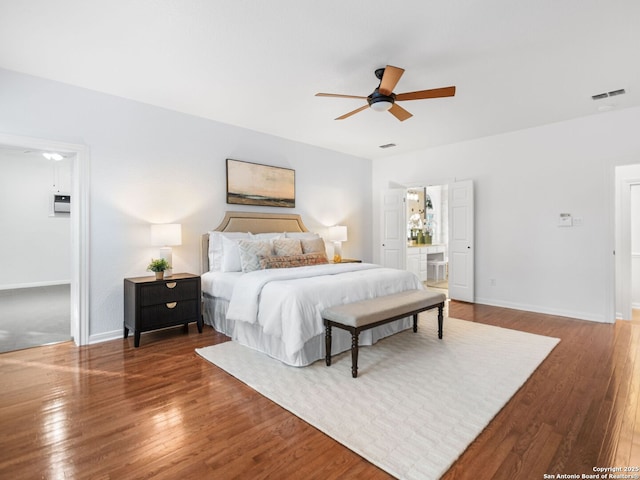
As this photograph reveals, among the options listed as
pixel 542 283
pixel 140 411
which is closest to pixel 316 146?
pixel 542 283

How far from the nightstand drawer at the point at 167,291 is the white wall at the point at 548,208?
4.52 m

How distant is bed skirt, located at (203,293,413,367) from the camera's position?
3.04 meters

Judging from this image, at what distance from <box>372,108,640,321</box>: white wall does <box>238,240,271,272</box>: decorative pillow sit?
3653mm

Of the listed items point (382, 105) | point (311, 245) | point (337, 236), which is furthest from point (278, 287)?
point (337, 236)

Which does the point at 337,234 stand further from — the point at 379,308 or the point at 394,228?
the point at 379,308

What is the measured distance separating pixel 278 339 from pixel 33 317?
12.7 ft

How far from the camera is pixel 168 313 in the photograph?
12.3ft

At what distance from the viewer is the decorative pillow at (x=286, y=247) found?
14.7ft

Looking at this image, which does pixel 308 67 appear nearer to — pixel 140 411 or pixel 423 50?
pixel 423 50

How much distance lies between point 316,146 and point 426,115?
2208 mm

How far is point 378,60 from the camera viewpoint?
3084 mm

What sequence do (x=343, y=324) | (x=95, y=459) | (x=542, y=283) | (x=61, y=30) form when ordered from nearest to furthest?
(x=95, y=459) → (x=61, y=30) → (x=343, y=324) → (x=542, y=283)

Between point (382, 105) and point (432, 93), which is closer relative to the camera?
point (432, 93)

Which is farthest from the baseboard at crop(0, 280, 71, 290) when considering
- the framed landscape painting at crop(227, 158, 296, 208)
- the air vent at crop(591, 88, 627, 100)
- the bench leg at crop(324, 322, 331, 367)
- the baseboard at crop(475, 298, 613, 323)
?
the air vent at crop(591, 88, 627, 100)
